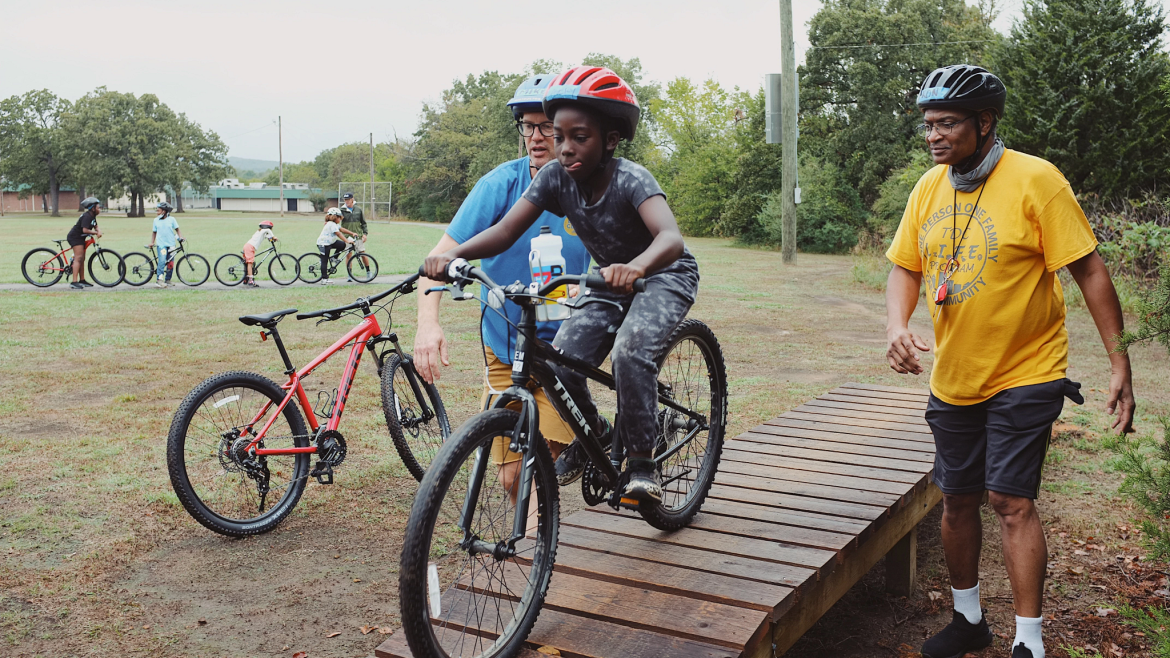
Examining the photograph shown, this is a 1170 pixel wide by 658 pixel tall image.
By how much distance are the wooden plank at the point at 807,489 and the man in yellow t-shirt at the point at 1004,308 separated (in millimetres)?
792

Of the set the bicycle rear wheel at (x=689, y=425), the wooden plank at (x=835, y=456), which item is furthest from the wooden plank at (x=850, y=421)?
the bicycle rear wheel at (x=689, y=425)

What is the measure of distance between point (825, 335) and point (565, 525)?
9.29 metres

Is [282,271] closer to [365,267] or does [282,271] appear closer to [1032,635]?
[365,267]

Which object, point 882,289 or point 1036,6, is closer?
point 1036,6

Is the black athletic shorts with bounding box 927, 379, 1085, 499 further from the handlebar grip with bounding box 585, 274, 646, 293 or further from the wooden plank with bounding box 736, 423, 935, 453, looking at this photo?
the wooden plank with bounding box 736, 423, 935, 453

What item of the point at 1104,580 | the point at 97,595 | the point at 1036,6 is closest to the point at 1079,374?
the point at 1104,580

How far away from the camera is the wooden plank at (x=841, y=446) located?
191 inches

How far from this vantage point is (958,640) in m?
3.52

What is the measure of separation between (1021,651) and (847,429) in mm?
2414

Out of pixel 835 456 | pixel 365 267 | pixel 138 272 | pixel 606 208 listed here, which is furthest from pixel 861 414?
pixel 365 267

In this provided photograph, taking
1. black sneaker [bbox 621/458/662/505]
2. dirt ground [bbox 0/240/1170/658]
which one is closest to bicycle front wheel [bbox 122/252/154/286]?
dirt ground [bbox 0/240/1170/658]

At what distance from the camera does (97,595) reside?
4145mm

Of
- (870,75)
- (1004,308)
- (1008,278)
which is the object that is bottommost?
(1004,308)

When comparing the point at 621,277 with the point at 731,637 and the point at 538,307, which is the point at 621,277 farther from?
the point at 731,637
